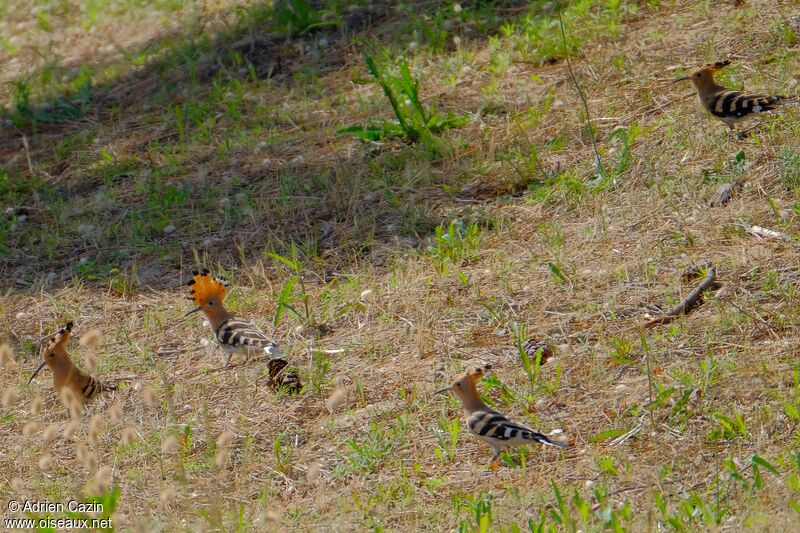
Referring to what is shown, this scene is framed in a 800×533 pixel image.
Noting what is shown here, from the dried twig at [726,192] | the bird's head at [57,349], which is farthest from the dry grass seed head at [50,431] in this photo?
the dried twig at [726,192]

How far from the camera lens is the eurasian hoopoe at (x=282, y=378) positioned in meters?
5.86

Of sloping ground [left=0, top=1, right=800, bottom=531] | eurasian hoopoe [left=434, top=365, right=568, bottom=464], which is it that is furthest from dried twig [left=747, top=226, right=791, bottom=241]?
eurasian hoopoe [left=434, top=365, right=568, bottom=464]

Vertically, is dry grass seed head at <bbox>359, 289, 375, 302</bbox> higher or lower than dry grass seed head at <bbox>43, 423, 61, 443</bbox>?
lower

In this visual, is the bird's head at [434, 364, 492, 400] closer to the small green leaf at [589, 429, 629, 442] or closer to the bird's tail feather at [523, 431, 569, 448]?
the bird's tail feather at [523, 431, 569, 448]

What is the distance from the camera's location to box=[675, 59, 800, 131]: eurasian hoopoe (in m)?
7.10

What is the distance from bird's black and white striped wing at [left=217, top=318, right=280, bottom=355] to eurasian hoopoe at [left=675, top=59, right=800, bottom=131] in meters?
3.36

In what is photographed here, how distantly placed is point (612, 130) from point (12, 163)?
531 centimetres

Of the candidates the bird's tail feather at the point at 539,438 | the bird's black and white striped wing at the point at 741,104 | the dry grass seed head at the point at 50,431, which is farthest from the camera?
the bird's black and white striped wing at the point at 741,104

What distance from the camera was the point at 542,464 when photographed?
4922mm

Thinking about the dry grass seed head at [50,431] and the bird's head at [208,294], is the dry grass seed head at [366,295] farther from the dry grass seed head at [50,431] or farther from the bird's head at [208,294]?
the dry grass seed head at [50,431]

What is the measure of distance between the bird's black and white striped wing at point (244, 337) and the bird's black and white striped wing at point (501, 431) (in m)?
1.56

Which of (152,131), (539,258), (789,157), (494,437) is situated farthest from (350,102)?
(494,437)

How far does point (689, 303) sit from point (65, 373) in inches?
136

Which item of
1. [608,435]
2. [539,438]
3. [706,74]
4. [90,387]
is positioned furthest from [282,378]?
[706,74]
